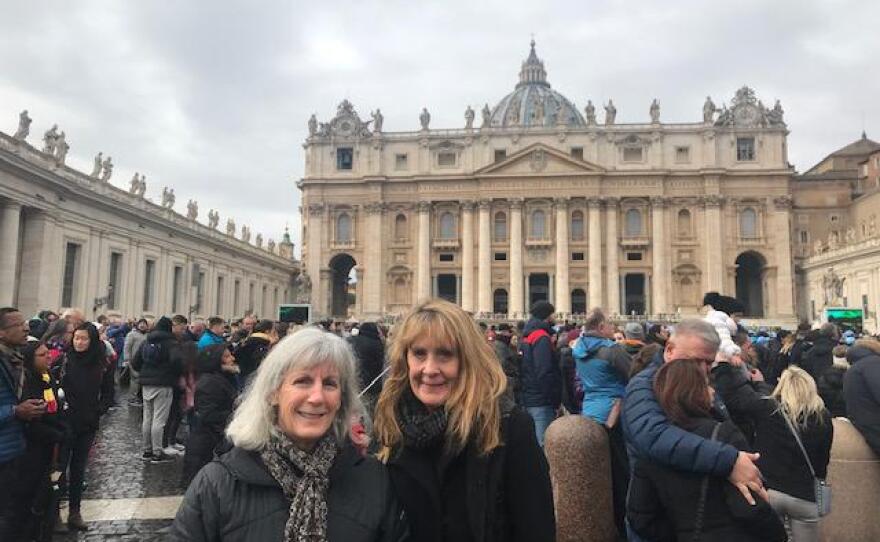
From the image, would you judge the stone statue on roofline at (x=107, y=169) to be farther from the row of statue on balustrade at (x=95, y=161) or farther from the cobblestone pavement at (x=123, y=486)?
the cobblestone pavement at (x=123, y=486)

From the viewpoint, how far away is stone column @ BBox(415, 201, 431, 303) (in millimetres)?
54438

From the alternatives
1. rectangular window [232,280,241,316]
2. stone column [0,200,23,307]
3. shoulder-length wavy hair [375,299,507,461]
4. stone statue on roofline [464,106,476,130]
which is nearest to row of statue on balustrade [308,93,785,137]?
stone statue on roofline [464,106,476,130]

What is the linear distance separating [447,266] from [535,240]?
797 cm

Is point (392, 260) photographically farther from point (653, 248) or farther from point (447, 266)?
point (653, 248)

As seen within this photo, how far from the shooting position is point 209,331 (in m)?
9.16

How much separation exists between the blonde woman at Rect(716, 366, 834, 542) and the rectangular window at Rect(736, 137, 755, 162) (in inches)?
2154

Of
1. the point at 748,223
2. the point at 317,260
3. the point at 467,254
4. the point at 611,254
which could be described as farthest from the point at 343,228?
the point at 748,223

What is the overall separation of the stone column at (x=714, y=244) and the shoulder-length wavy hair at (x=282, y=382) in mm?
53534

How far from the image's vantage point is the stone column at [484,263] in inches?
2098

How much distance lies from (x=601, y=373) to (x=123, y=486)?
20.1ft

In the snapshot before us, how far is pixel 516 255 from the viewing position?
5344 centimetres

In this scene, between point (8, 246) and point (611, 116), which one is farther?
Answer: point (611, 116)

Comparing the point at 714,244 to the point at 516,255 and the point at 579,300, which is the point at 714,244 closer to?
the point at 579,300

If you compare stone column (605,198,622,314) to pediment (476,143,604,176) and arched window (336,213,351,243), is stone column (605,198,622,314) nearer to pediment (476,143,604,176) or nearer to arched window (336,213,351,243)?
pediment (476,143,604,176)
